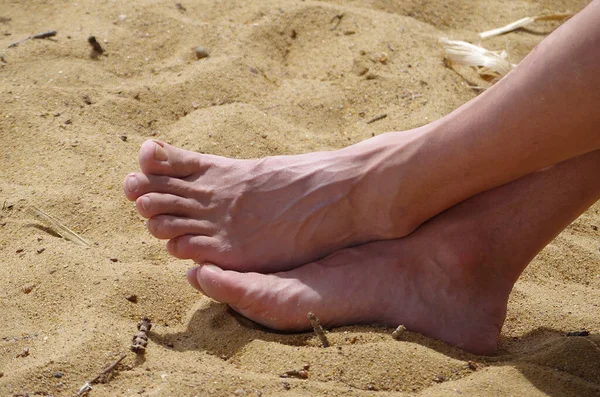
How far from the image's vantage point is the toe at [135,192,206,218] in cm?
209

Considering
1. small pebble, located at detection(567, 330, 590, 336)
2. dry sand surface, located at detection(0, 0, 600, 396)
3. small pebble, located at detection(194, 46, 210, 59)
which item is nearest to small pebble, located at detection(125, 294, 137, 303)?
dry sand surface, located at detection(0, 0, 600, 396)

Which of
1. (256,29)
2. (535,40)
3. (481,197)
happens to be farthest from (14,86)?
(535,40)

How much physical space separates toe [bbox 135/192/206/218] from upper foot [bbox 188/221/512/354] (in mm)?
215

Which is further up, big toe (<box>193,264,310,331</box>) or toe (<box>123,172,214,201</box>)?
toe (<box>123,172,214,201</box>)

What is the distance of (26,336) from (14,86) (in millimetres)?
1215

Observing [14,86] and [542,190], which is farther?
[14,86]

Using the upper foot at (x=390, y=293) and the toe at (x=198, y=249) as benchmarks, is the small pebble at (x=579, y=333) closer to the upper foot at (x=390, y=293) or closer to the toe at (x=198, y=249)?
the upper foot at (x=390, y=293)

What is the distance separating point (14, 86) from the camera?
2705 millimetres

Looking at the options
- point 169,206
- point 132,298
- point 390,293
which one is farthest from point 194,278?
point 390,293

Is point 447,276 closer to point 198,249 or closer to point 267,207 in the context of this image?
point 267,207

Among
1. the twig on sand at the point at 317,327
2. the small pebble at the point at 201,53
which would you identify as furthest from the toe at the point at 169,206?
the small pebble at the point at 201,53

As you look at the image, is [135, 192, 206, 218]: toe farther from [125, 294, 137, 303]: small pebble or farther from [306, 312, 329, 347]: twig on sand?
[306, 312, 329, 347]: twig on sand

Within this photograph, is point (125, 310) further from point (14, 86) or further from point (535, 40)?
point (535, 40)

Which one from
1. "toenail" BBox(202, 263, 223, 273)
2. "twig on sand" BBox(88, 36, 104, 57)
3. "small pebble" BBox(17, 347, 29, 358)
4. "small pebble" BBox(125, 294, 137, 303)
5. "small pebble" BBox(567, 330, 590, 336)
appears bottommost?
"small pebble" BBox(17, 347, 29, 358)
